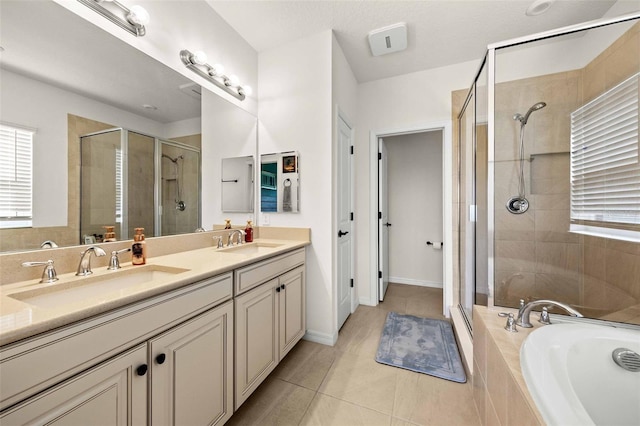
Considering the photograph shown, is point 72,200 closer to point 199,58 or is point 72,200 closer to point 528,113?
point 199,58

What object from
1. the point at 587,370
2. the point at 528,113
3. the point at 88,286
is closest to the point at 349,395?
the point at 587,370

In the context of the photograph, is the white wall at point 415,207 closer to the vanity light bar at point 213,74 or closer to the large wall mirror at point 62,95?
the vanity light bar at point 213,74

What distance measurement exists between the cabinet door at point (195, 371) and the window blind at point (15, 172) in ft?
2.51

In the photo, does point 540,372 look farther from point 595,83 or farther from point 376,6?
point 376,6

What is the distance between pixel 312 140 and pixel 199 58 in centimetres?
99

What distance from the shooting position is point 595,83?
179 centimetres

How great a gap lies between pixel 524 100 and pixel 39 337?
121 inches

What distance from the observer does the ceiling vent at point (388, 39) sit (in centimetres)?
203

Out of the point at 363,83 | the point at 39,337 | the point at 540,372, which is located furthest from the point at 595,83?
the point at 39,337

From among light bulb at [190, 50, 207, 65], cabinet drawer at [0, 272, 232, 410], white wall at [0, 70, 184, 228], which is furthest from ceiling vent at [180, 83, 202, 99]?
cabinet drawer at [0, 272, 232, 410]

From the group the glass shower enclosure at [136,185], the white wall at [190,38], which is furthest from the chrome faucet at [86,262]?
the white wall at [190,38]

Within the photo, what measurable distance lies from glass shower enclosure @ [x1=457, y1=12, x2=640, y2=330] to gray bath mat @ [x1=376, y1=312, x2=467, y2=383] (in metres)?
0.33

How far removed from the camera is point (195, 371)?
103 cm

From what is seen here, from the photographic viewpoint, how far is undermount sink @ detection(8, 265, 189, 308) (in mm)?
868
